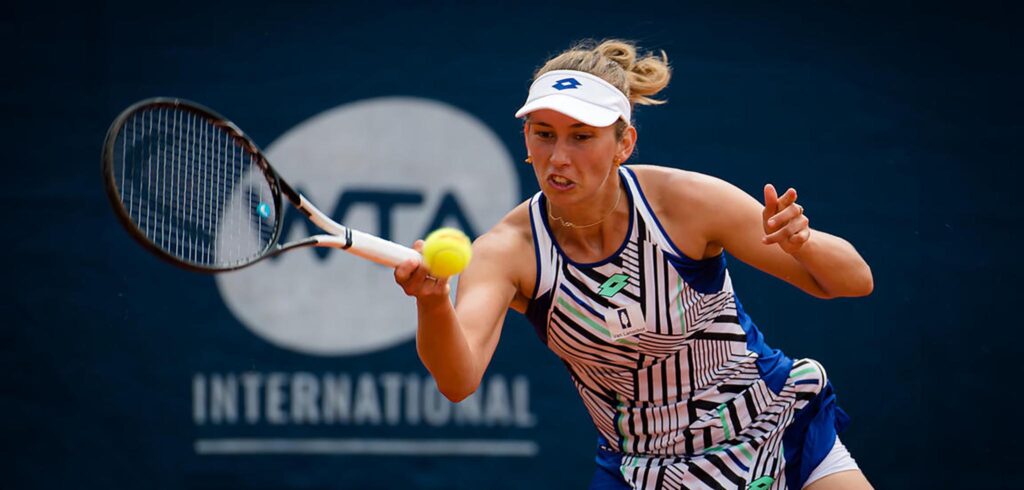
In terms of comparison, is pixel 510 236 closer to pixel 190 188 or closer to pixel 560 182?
pixel 560 182

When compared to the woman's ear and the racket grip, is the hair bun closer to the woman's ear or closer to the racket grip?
the woman's ear

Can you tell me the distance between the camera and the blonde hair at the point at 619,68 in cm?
254

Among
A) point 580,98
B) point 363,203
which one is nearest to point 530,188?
point 363,203

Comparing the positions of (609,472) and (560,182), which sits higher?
(560,182)

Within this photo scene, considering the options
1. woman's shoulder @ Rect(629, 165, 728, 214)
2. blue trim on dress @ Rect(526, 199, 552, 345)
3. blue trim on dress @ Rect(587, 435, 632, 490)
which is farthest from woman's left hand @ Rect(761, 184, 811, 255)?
blue trim on dress @ Rect(587, 435, 632, 490)

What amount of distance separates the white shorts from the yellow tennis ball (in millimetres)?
1227

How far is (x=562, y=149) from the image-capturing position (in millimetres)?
2389

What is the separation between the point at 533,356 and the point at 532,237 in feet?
5.17

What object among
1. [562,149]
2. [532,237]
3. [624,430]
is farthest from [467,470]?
[562,149]

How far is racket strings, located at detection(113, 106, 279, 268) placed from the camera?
2789 millimetres

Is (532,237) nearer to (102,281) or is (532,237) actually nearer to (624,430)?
(624,430)

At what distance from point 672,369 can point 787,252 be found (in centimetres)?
46

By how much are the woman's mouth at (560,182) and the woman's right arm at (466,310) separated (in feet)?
0.69

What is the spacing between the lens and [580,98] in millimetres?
2424
